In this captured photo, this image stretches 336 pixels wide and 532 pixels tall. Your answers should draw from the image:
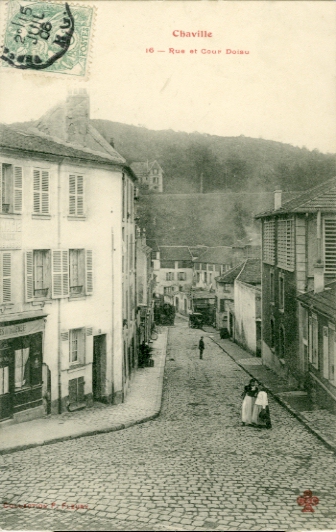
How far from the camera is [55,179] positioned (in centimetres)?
1322

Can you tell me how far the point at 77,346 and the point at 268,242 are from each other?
6.40m

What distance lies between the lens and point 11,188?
40.1ft

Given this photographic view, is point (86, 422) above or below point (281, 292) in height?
below

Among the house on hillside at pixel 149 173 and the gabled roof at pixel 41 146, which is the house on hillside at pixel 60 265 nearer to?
the gabled roof at pixel 41 146

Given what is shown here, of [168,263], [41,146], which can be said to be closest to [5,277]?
[41,146]

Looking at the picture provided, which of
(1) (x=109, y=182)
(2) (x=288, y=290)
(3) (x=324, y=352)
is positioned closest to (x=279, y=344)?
(2) (x=288, y=290)

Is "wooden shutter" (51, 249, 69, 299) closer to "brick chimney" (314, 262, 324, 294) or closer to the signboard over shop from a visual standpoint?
the signboard over shop

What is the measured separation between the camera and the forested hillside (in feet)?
36.8

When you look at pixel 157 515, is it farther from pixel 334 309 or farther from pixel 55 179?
pixel 55 179

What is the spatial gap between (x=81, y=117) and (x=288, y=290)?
25.3ft

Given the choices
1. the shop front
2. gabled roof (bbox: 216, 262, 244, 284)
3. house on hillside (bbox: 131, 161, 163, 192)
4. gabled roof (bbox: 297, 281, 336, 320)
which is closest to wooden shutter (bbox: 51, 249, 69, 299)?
the shop front

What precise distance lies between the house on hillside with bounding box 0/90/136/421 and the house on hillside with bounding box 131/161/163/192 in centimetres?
45

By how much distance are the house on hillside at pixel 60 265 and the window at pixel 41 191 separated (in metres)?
0.02

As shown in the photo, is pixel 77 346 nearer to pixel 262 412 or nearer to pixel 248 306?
pixel 262 412
